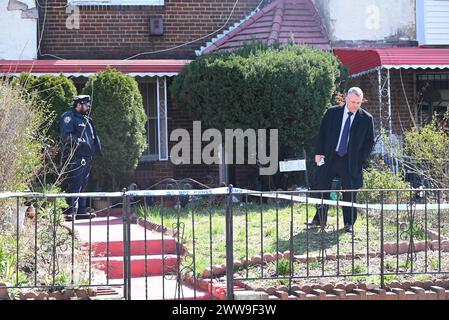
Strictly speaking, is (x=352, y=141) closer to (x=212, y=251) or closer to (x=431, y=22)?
(x=212, y=251)

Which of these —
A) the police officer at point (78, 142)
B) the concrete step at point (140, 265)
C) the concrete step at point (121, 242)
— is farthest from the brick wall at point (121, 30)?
the concrete step at point (140, 265)

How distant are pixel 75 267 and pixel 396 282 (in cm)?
289

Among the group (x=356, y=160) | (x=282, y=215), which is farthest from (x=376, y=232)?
(x=282, y=215)

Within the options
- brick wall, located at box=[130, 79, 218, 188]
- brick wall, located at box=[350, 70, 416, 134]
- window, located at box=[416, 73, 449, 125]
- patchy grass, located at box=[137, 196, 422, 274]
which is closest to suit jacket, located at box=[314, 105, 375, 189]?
patchy grass, located at box=[137, 196, 422, 274]

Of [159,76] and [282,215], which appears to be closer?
[282,215]

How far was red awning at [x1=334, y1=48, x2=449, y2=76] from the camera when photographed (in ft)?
47.2

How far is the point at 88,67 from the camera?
47.9 feet

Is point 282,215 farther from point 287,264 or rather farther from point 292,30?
point 292,30

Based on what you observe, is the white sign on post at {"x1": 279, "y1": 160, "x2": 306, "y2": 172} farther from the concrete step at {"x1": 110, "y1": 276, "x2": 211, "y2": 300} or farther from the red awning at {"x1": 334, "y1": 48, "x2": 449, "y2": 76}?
the concrete step at {"x1": 110, "y1": 276, "x2": 211, "y2": 300}

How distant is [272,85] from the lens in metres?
13.4

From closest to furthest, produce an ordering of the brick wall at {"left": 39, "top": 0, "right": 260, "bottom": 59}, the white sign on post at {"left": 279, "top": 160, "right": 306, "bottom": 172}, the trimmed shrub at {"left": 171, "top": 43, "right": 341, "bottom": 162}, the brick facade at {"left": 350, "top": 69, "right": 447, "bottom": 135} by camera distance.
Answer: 1. the white sign on post at {"left": 279, "top": 160, "right": 306, "bottom": 172}
2. the trimmed shrub at {"left": 171, "top": 43, "right": 341, "bottom": 162}
3. the brick wall at {"left": 39, "top": 0, "right": 260, "bottom": 59}
4. the brick facade at {"left": 350, "top": 69, "right": 447, "bottom": 135}

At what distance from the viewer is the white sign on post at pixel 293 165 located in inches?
513

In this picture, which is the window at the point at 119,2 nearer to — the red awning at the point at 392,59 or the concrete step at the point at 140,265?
the red awning at the point at 392,59

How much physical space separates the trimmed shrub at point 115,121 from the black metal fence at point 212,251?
8.47ft
